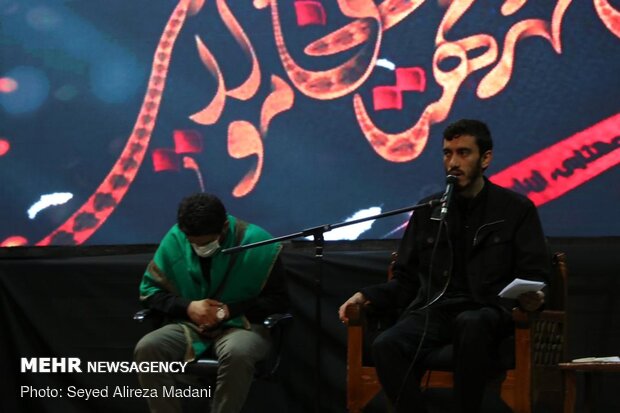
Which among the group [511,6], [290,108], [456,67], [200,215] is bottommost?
[200,215]

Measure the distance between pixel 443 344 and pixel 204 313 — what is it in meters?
1.02

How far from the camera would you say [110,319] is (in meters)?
5.11

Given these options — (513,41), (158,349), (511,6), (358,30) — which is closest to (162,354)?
(158,349)

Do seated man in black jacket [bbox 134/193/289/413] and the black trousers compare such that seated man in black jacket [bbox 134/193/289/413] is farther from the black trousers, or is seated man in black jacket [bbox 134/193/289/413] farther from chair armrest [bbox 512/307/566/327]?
chair armrest [bbox 512/307/566/327]

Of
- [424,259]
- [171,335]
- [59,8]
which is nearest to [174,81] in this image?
[59,8]

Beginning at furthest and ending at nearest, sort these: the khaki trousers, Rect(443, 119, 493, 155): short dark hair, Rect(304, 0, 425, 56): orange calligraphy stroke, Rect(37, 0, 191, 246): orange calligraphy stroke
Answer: Rect(37, 0, 191, 246): orange calligraphy stroke
Rect(304, 0, 425, 56): orange calligraphy stroke
the khaki trousers
Rect(443, 119, 493, 155): short dark hair

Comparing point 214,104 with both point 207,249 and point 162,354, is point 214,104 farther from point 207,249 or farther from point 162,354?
point 162,354

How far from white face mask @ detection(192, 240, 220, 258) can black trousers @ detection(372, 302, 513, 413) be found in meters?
0.91

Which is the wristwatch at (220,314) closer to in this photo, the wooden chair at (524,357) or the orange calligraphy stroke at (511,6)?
the wooden chair at (524,357)

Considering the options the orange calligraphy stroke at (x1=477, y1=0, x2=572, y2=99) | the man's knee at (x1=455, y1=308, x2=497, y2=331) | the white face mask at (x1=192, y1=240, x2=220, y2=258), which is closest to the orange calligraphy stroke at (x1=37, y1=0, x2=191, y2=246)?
the white face mask at (x1=192, y1=240, x2=220, y2=258)

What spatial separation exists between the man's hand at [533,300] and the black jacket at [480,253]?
0.60 ft

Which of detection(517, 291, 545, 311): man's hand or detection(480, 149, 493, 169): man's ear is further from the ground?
detection(480, 149, 493, 169): man's ear

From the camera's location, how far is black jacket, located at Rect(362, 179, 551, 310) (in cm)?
389

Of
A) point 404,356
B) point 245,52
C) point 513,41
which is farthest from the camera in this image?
point 245,52
